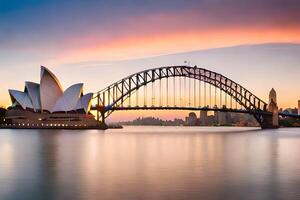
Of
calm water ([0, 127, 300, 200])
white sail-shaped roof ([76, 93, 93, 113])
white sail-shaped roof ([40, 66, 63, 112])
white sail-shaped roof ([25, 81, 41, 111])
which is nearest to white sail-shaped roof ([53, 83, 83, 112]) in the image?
white sail-shaped roof ([76, 93, 93, 113])

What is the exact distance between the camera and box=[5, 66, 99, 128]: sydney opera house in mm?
138625

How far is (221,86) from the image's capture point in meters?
140

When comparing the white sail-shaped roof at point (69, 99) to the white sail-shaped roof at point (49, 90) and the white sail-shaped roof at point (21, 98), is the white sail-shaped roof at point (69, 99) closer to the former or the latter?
the white sail-shaped roof at point (49, 90)

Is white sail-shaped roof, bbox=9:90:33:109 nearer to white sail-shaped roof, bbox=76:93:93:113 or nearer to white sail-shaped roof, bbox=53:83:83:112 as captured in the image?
white sail-shaped roof, bbox=53:83:83:112

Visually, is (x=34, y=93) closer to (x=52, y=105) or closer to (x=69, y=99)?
(x=52, y=105)

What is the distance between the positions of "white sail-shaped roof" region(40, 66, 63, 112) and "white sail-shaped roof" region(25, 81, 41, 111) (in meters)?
1.61

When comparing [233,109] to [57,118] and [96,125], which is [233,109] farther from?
[57,118]

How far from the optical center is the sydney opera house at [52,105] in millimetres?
138625

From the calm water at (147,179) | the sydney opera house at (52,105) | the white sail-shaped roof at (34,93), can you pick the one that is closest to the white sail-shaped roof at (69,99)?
the sydney opera house at (52,105)

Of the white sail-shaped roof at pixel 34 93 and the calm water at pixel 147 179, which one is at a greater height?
the white sail-shaped roof at pixel 34 93

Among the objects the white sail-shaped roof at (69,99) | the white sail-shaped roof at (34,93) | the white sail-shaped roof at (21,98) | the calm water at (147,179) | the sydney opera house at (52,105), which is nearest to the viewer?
the calm water at (147,179)

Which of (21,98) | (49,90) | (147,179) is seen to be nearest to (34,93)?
(21,98)

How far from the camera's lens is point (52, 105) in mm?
142250

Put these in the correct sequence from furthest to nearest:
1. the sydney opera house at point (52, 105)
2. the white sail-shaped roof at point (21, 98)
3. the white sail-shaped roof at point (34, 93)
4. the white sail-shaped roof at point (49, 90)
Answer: the white sail-shaped roof at point (21, 98) < the sydney opera house at point (52, 105) < the white sail-shaped roof at point (34, 93) < the white sail-shaped roof at point (49, 90)
